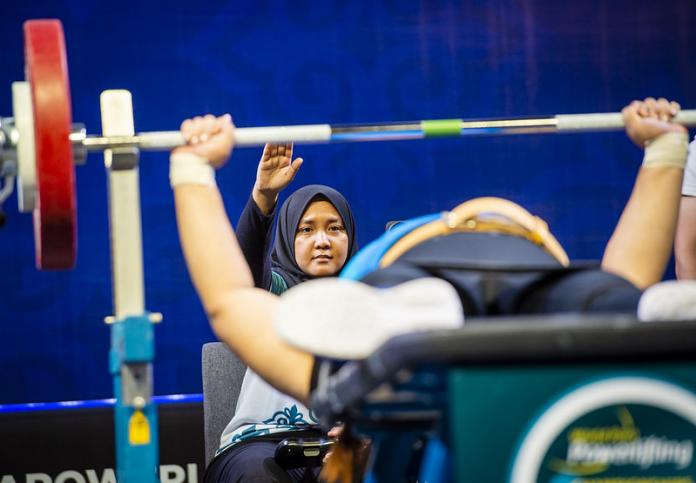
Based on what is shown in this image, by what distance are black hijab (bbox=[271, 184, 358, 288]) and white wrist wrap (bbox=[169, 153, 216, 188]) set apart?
1.30 meters

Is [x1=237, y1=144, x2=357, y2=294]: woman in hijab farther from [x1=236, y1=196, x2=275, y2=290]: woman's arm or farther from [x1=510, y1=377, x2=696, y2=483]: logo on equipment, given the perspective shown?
[x1=510, y1=377, x2=696, y2=483]: logo on equipment

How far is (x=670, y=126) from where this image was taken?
1.97m

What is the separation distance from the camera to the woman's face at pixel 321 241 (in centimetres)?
306

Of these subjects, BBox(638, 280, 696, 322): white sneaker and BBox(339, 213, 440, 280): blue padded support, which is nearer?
BBox(638, 280, 696, 322): white sneaker

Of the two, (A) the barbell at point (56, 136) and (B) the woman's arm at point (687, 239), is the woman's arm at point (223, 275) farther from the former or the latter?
(B) the woman's arm at point (687, 239)

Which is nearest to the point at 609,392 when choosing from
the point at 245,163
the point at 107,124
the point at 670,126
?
the point at 670,126

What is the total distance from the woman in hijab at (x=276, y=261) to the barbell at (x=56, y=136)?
700 millimetres

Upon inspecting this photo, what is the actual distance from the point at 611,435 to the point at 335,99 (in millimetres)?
2904

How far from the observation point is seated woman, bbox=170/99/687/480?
1.48 meters

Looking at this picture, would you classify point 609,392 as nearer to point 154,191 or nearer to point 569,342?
point 569,342

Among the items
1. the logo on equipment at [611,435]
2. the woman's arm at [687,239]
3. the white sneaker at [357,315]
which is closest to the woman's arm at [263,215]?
the woman's arm at [687,239]

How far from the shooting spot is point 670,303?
135 cm

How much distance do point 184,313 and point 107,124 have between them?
205 cm

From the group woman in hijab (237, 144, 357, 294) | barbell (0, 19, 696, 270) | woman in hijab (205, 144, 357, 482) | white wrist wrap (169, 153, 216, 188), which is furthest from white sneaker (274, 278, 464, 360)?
woman in hijab (237, 144, 357, 294)
